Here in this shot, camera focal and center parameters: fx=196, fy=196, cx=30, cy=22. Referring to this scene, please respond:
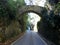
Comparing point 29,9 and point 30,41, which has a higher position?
A: point 29,9

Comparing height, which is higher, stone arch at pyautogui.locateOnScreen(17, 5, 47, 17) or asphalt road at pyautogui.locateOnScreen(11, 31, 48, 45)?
stone arch at pyautogui.locateOnScreen(17, 5, 47, 17)

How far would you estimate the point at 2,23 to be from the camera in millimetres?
18188

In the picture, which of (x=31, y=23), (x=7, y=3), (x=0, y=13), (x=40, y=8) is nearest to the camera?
(x=0, y=13)

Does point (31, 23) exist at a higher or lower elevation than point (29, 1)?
lower

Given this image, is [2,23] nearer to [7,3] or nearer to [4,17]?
[4,17]

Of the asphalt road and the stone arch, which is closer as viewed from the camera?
the asphalt road

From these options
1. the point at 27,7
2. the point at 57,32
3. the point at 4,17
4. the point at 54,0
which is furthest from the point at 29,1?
the point at 57,32

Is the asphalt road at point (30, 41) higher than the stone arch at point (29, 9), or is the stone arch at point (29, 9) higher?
the stone arch at point (29, 9)

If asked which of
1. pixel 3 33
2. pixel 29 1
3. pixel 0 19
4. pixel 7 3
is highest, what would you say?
pixel 29 1

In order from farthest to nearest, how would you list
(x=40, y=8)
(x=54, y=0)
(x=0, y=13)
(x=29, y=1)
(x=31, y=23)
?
(x=31, y=23) < (x=29, y=1) < (x=40, y=8) < (x=54, y=0) < (x=0, y=13)

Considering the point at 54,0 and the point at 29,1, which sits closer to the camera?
the point at 54,0

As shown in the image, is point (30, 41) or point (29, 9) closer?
→ point (30, 41)

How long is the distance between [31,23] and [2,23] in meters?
43.1

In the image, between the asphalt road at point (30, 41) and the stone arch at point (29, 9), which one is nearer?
the asphalt road at point (30, 41)
